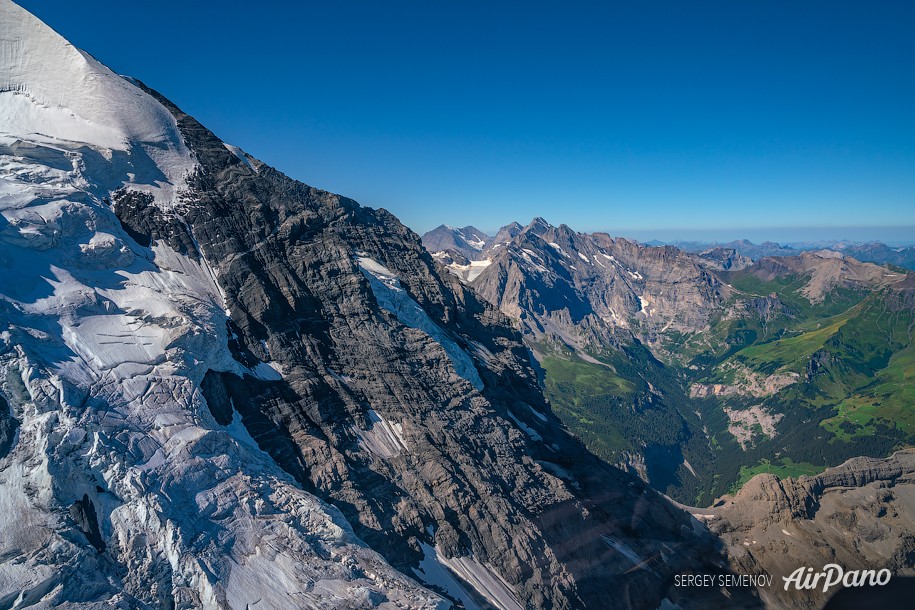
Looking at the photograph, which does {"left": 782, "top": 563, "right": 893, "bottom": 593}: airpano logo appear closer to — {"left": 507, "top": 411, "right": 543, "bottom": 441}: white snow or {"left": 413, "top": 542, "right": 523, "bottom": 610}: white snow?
{"left": 507, "top": 411, "right": 543, "bottom": 441}: white snow

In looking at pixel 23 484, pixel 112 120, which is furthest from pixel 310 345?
pixel 112 120

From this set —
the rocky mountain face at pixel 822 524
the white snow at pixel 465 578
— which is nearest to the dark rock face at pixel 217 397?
the white snow at pixel 465 578

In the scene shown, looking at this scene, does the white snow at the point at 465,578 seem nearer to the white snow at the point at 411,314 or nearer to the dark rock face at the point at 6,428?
the white snow at the point at 411,314

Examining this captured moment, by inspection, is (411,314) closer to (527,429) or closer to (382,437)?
(382,437)

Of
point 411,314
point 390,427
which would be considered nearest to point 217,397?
point 390,427

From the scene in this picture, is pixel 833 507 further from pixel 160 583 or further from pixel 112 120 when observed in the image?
pixel 112 120

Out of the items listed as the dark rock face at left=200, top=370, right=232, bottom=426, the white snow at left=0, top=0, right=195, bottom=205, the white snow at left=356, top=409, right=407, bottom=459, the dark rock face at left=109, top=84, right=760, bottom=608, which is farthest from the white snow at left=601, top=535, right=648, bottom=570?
the white snow at left=0, top=0, right=195, bottom=205

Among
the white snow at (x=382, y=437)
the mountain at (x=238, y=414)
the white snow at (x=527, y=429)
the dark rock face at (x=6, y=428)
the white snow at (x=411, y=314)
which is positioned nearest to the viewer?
the dark rock face at (x=6, y=428)
